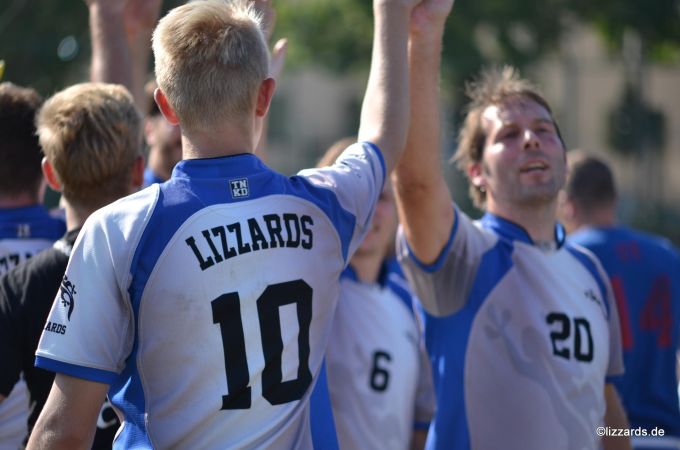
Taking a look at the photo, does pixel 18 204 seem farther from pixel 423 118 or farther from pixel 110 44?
pixel 423 118

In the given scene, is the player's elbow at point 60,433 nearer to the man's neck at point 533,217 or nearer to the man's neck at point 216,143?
the man's neck at point 216,143

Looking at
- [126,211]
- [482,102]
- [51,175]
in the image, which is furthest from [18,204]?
[482,102]

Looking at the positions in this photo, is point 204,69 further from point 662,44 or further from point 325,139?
point 325,139

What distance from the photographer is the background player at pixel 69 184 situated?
2.67 meters

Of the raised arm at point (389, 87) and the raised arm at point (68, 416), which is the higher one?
the raised arm at point (389, 87)

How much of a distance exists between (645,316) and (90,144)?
4210 millimetres

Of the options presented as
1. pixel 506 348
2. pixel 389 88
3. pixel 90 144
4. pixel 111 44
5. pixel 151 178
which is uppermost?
pixel 111 44

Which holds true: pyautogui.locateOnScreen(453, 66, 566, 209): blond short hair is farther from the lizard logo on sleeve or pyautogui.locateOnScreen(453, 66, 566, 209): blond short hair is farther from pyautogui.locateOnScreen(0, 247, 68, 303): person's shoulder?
the lizard logo on sleeve

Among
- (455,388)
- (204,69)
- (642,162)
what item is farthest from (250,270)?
(642,162)

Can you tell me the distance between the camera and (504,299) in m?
3.50

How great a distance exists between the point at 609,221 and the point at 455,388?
10.3 feet

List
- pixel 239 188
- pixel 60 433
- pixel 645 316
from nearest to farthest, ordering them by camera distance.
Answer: pixel 60 433 < pixel 239 188 < pixel 645 316

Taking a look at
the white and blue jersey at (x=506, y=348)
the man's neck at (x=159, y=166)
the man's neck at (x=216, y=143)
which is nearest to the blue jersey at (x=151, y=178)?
the man's neck at (x=159, y=166)

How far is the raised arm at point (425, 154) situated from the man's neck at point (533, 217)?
1.46 feet
